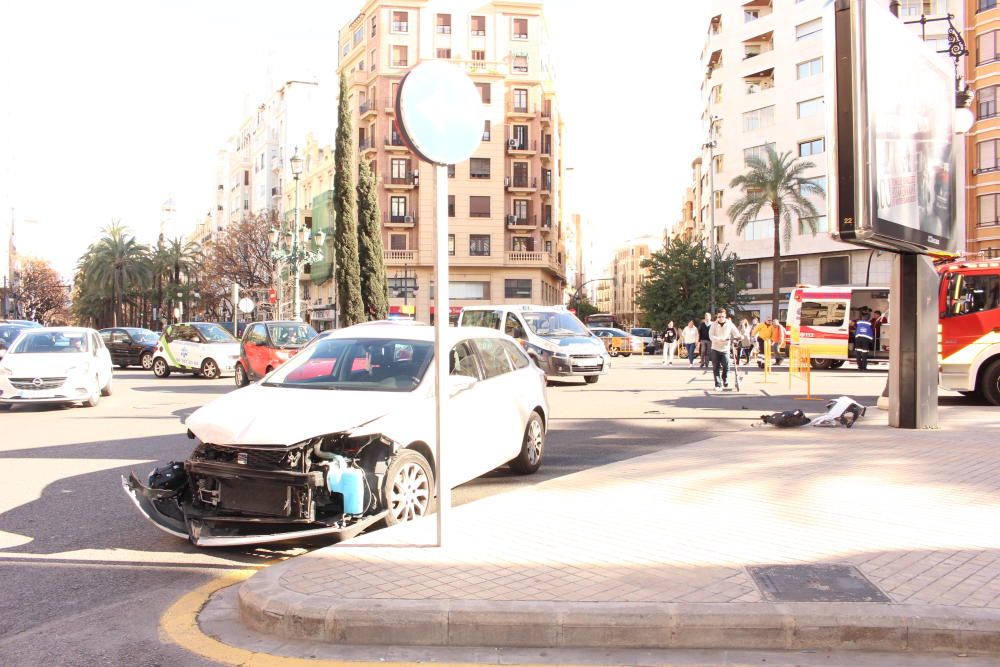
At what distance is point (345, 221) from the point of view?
34625 mm

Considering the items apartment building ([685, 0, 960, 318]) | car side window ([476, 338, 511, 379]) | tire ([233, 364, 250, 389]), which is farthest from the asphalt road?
apartment building ([685, 0, 960, 318])

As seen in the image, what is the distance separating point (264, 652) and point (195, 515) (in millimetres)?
2029

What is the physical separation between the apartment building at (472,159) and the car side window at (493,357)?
5262cm

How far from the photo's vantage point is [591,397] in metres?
17.7

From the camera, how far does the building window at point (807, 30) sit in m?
55.4

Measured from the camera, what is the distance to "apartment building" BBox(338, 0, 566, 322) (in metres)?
62.3

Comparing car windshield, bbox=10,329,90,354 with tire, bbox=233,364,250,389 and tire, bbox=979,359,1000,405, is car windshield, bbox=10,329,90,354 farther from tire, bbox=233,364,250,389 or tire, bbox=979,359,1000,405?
tire, bbox=979,359,1000,405

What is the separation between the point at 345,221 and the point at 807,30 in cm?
3705

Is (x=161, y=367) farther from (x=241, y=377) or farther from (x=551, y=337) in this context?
(x=551, y=337)

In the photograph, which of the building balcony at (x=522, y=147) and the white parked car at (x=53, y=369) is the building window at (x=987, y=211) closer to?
the building balcony at (x=522, y=147)

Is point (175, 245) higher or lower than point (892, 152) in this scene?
higher

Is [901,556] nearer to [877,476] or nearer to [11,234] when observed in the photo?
[877,476]

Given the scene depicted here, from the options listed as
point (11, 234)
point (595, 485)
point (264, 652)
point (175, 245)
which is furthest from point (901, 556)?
point (11, 234)

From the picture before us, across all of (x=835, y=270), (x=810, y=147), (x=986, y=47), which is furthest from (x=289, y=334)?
(x=986, y=47)
